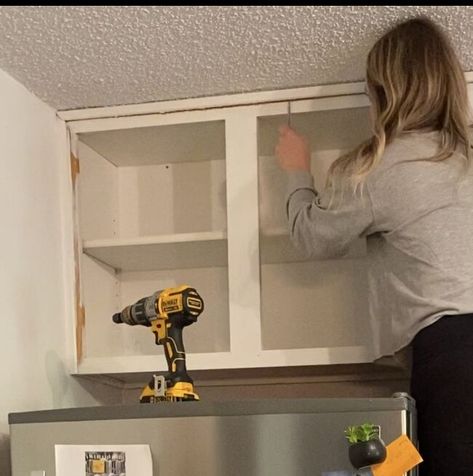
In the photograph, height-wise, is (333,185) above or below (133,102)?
below

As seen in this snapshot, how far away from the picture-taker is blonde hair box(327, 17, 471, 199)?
4.88 ft

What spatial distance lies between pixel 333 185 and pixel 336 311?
1.65 feet

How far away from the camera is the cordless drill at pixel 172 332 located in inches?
56.7

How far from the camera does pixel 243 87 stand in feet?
5.78

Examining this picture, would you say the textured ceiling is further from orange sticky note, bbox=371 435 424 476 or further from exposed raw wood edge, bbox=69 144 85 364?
orange sticky note, bbox=371 435 424 476

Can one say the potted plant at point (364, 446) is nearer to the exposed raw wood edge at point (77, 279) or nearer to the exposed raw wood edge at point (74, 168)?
the exposed raw wood edge at point (77, 279)

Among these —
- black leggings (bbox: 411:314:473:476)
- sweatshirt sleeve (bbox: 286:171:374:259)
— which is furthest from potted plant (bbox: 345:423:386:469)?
sweatshirt sleeve (bbox: 286:171:374:259)

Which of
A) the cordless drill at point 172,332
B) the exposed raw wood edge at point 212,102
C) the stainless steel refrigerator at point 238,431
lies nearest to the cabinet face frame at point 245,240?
the exposed raw wood edge at point 212,102

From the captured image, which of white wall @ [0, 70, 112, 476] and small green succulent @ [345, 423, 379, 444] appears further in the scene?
white wall @ [0, 70, 112, 476]

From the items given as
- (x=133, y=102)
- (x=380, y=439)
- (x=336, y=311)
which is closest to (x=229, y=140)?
(x=133, y=102)

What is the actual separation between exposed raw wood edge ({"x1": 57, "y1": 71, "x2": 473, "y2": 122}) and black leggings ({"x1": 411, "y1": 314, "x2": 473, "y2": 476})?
0.57 metres

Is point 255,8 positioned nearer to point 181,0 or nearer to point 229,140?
point 181,0

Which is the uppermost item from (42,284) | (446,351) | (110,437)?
(42,284)

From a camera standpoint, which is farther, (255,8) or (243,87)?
(243,87)
